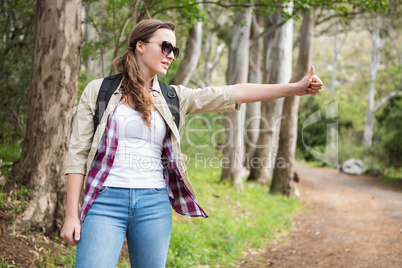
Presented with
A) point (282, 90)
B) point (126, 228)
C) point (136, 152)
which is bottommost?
point (126, 228)

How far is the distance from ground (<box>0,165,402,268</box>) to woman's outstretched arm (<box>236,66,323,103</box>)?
2.67 meters

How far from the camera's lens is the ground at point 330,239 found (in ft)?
13.4

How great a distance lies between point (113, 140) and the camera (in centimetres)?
217

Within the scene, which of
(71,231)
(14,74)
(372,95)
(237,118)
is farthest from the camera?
(372,95)

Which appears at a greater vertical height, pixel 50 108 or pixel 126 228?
pixel 50 108

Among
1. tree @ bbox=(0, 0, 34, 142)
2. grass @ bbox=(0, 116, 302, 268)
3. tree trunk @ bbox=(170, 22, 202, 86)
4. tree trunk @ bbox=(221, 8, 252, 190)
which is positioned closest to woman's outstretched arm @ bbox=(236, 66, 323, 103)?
grass @ bbox=(0, 116, 302, 268)

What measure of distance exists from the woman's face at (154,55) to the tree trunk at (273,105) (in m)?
10.8

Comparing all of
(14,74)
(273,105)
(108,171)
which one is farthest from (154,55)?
(273,105)

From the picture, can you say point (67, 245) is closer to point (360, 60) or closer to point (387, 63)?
point (387, 63)

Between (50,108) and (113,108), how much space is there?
8.00ft

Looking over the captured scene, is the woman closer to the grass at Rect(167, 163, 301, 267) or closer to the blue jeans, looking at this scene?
the blue jeans

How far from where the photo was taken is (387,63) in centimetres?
3238

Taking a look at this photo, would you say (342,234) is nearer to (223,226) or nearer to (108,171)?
(223,226)

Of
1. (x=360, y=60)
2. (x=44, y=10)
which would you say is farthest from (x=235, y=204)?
(x=360, y=60)
